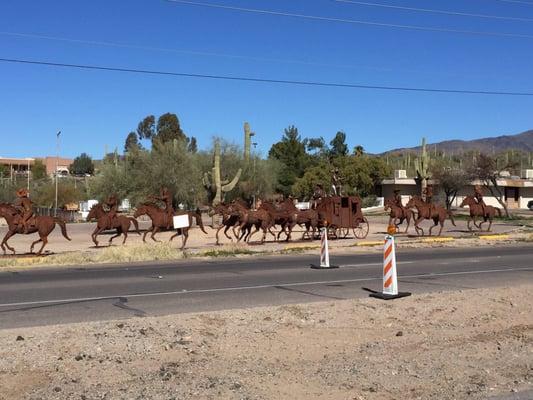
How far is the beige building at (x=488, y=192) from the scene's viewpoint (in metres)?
79.8

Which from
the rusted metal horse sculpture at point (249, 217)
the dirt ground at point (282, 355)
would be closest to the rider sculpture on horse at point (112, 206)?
the rusted metal horse sculpture at point (249, 217)

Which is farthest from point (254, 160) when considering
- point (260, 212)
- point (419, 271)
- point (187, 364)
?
point (187, 364)

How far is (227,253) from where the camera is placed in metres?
24.1

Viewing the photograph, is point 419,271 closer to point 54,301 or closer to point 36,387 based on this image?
point 54,301

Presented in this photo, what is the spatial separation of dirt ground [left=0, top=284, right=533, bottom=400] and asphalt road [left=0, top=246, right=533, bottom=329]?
1.76m

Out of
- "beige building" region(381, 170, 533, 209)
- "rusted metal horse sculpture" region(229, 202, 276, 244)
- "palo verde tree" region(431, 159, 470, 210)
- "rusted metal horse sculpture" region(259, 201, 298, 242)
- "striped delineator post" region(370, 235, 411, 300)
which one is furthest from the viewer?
"beige building" region(381, 170, 533, 209)

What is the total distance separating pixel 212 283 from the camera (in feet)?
49.3

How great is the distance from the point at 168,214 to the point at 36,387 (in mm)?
22333

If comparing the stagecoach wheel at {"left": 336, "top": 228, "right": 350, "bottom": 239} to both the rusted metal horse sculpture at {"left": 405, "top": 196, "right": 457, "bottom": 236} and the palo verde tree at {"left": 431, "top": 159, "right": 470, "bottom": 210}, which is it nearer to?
the rusted metal horse sculpture at {"left": 405, "top": 196, "right": 457, "bottom": 236}

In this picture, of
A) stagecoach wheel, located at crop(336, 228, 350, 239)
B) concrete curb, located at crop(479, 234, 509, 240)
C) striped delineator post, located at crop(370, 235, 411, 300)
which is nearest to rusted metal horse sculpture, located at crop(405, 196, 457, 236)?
concrete curb, located at crop(479, 234, 509, 240)

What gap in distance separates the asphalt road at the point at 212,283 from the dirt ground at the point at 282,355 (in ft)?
5.77

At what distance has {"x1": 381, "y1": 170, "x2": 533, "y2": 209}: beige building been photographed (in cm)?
7981

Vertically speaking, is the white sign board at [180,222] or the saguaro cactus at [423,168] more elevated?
the saguaro cactus at [423,168]

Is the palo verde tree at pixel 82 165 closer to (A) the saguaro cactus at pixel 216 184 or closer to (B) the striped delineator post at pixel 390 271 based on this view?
(A) the saguaro cactus at pixel 216 184
